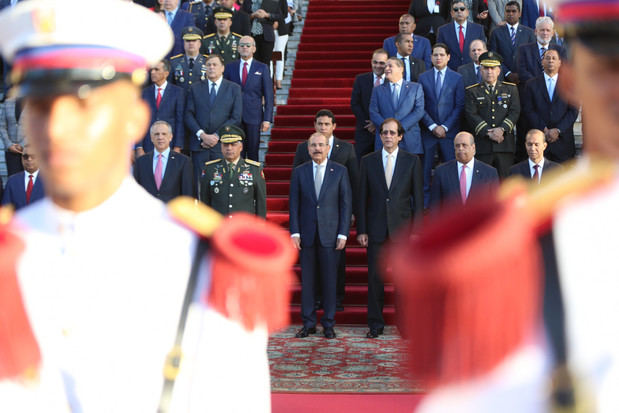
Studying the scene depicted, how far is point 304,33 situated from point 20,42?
1188 centimetres

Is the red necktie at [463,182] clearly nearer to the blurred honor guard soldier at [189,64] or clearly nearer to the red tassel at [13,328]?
the blurred honor guard soldier at [189,64]

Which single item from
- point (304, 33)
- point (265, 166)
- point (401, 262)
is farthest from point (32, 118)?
point (304, 33)

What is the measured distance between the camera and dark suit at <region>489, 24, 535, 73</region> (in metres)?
9.46

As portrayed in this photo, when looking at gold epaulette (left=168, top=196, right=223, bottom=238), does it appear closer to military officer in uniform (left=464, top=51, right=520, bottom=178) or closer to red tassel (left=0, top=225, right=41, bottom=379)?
red tassel (left=0, top=225, right=41, bottom=379)

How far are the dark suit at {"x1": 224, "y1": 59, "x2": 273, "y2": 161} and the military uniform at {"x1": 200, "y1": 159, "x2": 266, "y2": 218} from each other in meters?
1.68

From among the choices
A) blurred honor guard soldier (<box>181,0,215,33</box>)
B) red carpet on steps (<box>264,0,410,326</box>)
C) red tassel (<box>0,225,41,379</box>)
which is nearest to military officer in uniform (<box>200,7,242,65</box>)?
blurred honor guard soldier (<box>181,0,215,33</box>)

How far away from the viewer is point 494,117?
830cm

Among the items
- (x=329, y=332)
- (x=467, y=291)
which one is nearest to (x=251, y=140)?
(x=329, y=332)

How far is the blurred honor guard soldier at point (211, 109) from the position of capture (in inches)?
339

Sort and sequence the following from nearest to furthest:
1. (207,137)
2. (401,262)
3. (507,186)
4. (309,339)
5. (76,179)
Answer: (401,262)
(507,186)
(76,179)
(309,339)
(207,137)

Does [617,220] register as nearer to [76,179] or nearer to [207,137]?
[76,179]

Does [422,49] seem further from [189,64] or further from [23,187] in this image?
[23,187]

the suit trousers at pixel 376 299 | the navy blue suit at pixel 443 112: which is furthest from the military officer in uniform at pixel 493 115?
the suit trousers at pixel 376 299

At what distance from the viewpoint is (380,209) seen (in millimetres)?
7492
